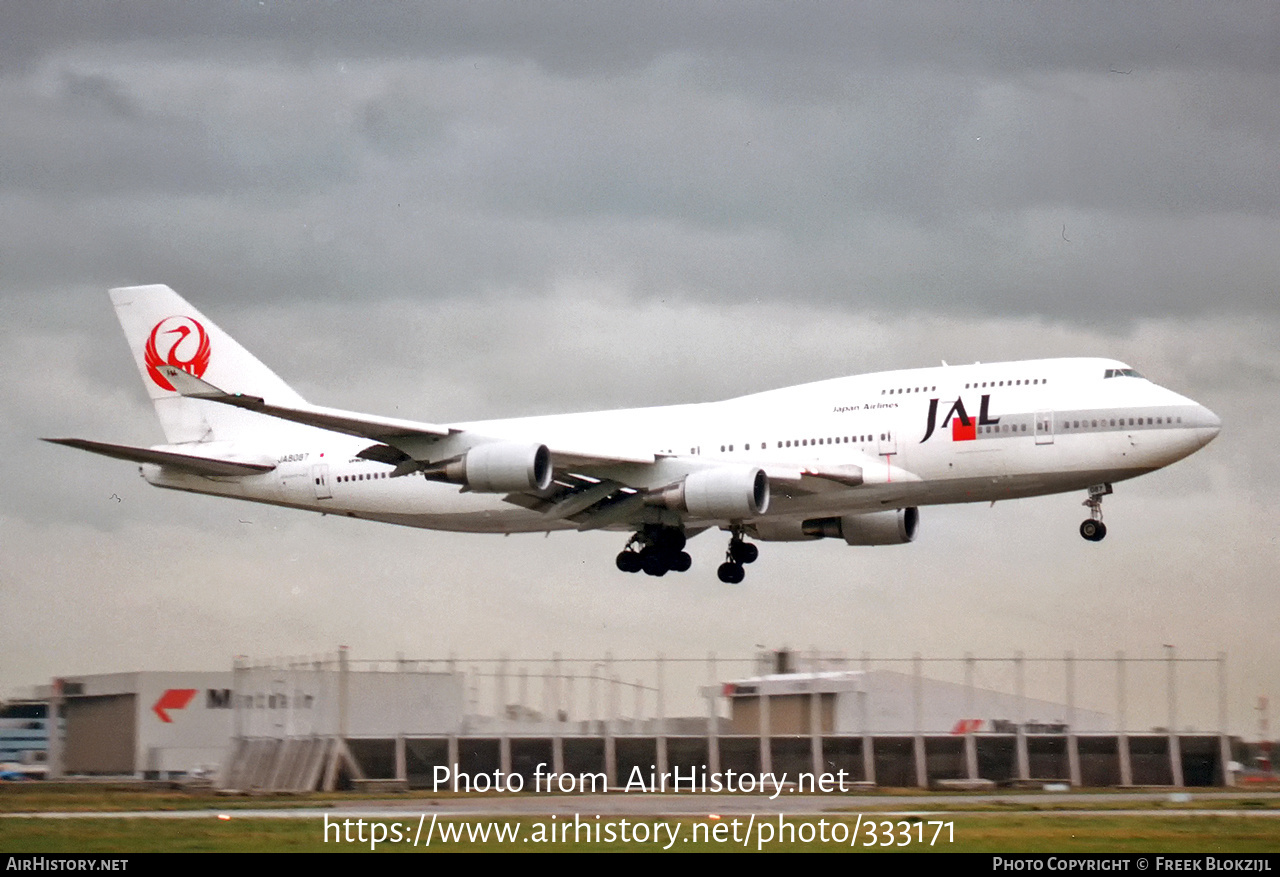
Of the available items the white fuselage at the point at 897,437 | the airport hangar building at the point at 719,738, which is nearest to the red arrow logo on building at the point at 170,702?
the airport hangar building at the point at 719,738

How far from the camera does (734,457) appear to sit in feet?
178

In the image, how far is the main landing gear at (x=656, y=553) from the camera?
185ft

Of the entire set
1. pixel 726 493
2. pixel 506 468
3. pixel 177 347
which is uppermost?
pixel 177 347

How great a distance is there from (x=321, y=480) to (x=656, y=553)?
11.6 metres

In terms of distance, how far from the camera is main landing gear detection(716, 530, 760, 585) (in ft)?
192

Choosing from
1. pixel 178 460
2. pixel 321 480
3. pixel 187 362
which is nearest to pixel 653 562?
pixel 321 480

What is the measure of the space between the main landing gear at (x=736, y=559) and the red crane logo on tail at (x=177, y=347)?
65.4 feet

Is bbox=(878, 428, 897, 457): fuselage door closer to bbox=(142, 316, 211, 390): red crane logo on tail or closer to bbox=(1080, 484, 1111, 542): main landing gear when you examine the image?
bbox=(1080, 484, 1111, 542): main landing gear

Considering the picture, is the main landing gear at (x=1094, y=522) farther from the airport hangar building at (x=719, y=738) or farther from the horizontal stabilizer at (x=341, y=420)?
the horizontal stabilizer at (x=341, y=420)

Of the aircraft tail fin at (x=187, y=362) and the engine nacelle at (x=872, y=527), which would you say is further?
the aircraft tail fin at (x=187, y=362)

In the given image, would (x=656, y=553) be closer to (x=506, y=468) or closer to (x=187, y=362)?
(x=506, y=468)

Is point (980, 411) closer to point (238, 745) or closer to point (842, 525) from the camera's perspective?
point (842, 525)

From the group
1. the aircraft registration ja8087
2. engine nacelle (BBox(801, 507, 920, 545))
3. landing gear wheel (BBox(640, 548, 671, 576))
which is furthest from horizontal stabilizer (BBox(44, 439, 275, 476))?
engine nacelle (BBox(801, 507, 920, 545))
